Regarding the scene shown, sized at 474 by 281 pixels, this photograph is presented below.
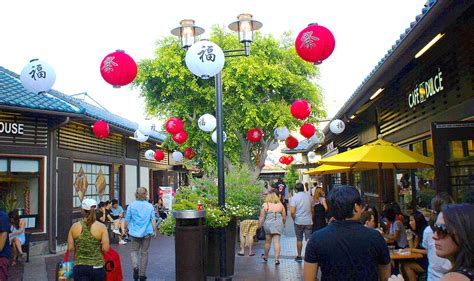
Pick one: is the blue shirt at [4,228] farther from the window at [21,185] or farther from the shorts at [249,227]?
the window at [21,185]

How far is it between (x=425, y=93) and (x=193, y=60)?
4156mm

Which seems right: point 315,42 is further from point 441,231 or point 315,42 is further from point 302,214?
point 302,214

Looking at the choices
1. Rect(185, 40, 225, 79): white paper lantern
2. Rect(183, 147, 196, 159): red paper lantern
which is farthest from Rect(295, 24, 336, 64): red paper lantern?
Rect(183, 147, 196, 159): red paper lantern

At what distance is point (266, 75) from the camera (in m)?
17.0

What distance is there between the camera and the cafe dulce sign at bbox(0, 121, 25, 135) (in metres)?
11.7

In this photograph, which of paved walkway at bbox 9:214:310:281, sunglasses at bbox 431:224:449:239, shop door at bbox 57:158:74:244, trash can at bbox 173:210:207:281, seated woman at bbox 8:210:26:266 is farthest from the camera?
shop door at bbox 57:158:74:244

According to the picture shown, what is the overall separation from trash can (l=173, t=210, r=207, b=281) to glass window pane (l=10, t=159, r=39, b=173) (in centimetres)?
646

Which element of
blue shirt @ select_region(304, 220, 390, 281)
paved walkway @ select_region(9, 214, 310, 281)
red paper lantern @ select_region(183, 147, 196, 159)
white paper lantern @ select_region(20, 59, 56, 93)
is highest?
white paper lantern @ select_region(20, 59, 56, 93)

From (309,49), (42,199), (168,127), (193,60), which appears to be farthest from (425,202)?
(42,199)

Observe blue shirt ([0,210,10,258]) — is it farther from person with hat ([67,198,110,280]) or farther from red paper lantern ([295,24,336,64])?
red paper lantern ([295,24,336,64])

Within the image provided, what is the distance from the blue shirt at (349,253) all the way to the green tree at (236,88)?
13.6 meters

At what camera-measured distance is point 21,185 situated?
12.4m

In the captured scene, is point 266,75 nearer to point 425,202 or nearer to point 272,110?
point 272,110

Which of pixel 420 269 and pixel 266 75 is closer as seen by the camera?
pixel 420 269
